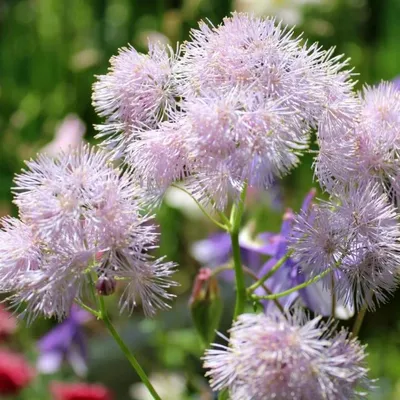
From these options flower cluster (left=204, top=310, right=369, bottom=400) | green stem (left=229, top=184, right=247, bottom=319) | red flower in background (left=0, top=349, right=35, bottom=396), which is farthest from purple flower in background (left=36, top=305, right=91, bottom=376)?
flower cluster (left=204, top=310, right=369, bottom=400)

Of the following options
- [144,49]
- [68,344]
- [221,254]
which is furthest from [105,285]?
[144,49]

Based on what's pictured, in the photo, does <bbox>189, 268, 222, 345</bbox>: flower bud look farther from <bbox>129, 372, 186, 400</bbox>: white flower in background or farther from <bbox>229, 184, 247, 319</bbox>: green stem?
<bbox>129, 372, 186, 400</bbox>: white flower in background

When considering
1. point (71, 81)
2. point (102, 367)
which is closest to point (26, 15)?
point (71, 81)

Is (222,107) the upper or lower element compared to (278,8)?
lower

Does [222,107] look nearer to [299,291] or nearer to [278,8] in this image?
[299,291]

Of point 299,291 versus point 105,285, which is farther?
point 299,291
